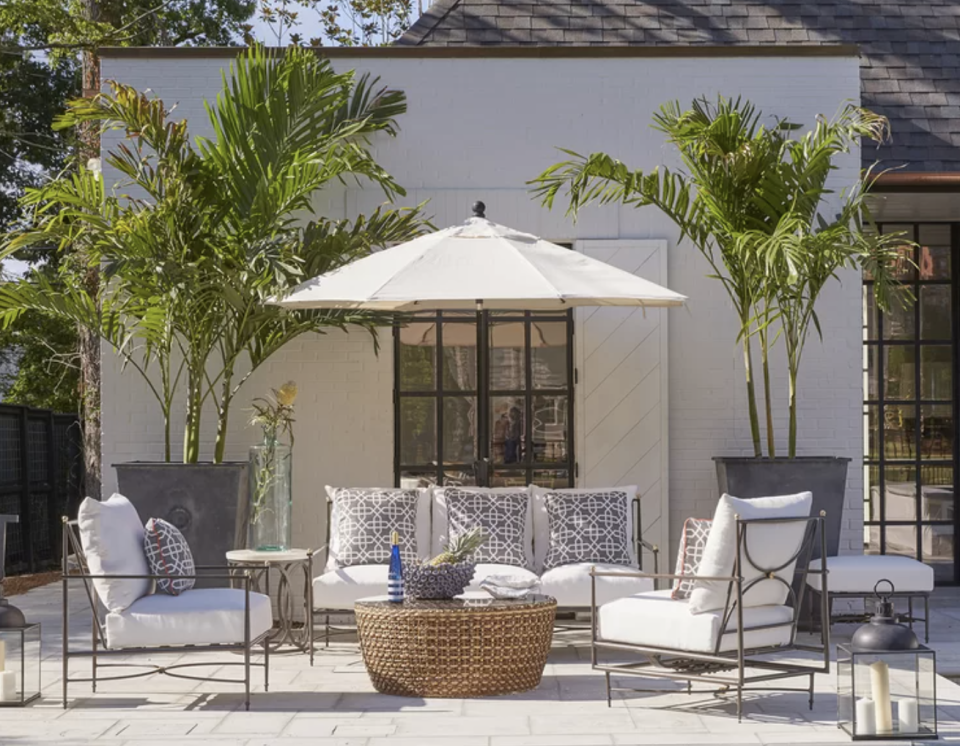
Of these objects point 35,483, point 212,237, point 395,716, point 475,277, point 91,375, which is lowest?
point 395,716

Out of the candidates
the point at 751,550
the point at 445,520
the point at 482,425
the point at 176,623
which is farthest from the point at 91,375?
the point at 751,550

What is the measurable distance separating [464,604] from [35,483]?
750 centimetres

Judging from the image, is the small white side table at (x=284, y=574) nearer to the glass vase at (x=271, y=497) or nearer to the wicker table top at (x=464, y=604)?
the glass vase at (x=271, y=497)

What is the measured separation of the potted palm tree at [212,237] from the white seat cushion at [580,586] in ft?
6.23

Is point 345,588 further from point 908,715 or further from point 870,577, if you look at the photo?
point 908,715

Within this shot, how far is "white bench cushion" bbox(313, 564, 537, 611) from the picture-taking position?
24.9 feet

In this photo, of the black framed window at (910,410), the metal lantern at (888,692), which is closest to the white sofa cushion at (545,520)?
the metal lantern at (888,692)

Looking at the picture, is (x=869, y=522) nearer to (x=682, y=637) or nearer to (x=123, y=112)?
(x=682, y=637)

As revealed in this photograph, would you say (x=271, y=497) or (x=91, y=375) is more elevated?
(x=91, y=375)

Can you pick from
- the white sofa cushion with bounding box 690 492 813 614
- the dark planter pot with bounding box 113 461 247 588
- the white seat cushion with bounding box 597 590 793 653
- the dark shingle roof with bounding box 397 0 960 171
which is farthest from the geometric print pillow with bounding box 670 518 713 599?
the dark shingle roof with bounding box 397 0 960 171

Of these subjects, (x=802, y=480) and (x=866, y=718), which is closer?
(x=866, y=718)

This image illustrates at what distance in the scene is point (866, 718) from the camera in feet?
17.9

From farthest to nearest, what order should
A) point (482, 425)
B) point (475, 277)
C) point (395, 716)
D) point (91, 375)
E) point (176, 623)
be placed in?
point (91, 375), point (482, 425), point (475, 277), point (176, 623), point (395, 716)

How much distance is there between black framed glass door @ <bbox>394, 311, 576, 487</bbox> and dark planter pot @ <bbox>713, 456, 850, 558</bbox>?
1195mm
